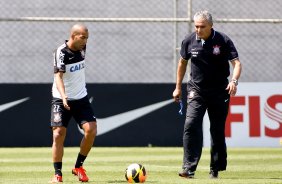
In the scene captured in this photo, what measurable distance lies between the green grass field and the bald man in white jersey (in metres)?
0.40

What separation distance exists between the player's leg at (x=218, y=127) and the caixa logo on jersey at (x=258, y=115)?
6312 mm

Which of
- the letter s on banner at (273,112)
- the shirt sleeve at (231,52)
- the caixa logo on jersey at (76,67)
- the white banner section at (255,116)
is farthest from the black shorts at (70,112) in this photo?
the letter s on banner at (273,112)

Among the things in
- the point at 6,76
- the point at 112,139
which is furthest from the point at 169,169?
the point at 6,76

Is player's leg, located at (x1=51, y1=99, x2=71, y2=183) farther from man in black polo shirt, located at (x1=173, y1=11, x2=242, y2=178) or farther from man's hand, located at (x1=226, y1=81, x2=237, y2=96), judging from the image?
man's hand, located at (x1=226, y1=81, x2=237, y2=96)

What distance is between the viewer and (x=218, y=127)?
38.0 ft

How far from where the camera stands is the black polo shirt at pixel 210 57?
36.9 ft

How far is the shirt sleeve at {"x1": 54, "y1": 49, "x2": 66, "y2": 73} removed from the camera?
10.9 metres

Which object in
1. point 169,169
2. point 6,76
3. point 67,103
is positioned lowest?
point 6,76

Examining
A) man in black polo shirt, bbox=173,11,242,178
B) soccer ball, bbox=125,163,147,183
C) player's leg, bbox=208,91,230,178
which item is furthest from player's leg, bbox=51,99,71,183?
player's leg, bbox=208,91,230,178

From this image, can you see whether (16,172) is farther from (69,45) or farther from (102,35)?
(102,35)

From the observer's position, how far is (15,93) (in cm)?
1800

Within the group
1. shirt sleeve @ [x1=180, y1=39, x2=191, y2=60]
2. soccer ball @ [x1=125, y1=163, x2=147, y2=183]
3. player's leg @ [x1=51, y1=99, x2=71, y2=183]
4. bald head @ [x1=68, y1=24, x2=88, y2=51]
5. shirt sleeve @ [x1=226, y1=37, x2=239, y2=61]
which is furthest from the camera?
shirt sleeve @ [x1=180, y1=39, x2=191, y2=60]

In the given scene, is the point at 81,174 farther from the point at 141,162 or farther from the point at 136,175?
the point at 141,162

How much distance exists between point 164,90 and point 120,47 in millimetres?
5875
